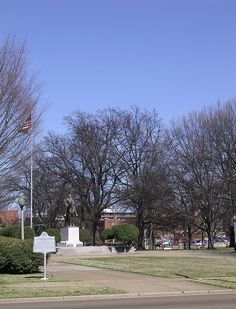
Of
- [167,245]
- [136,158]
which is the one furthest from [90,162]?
[167,245]

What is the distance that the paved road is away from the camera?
1293 centimetres

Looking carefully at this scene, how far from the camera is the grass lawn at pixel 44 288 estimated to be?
1539 centimetres

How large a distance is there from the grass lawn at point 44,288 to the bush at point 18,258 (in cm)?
217

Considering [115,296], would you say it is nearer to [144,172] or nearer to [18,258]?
[18,258]

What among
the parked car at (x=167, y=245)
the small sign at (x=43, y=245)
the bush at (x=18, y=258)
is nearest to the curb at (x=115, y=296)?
the small sign at (x=43, y=245)

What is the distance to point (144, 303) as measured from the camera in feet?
44.9

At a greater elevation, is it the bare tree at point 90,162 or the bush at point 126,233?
the bare tree at point 90,162

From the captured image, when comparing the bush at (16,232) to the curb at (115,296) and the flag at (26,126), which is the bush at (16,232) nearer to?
the flag at (26,126)

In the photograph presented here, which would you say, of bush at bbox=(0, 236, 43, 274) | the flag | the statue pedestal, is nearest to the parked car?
the statue pedestal

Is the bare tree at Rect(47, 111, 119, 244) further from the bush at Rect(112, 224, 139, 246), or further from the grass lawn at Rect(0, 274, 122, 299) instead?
the grass lawn at Rect(0, 274, 122, 299)

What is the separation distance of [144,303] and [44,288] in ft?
13.9

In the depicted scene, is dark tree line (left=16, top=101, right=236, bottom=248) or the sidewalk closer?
the sidewalk

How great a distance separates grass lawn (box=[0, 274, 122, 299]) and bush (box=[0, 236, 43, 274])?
7.13 feet

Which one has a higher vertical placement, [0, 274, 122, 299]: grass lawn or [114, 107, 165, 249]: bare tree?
[114, 107, 165, 249]: bare tree
